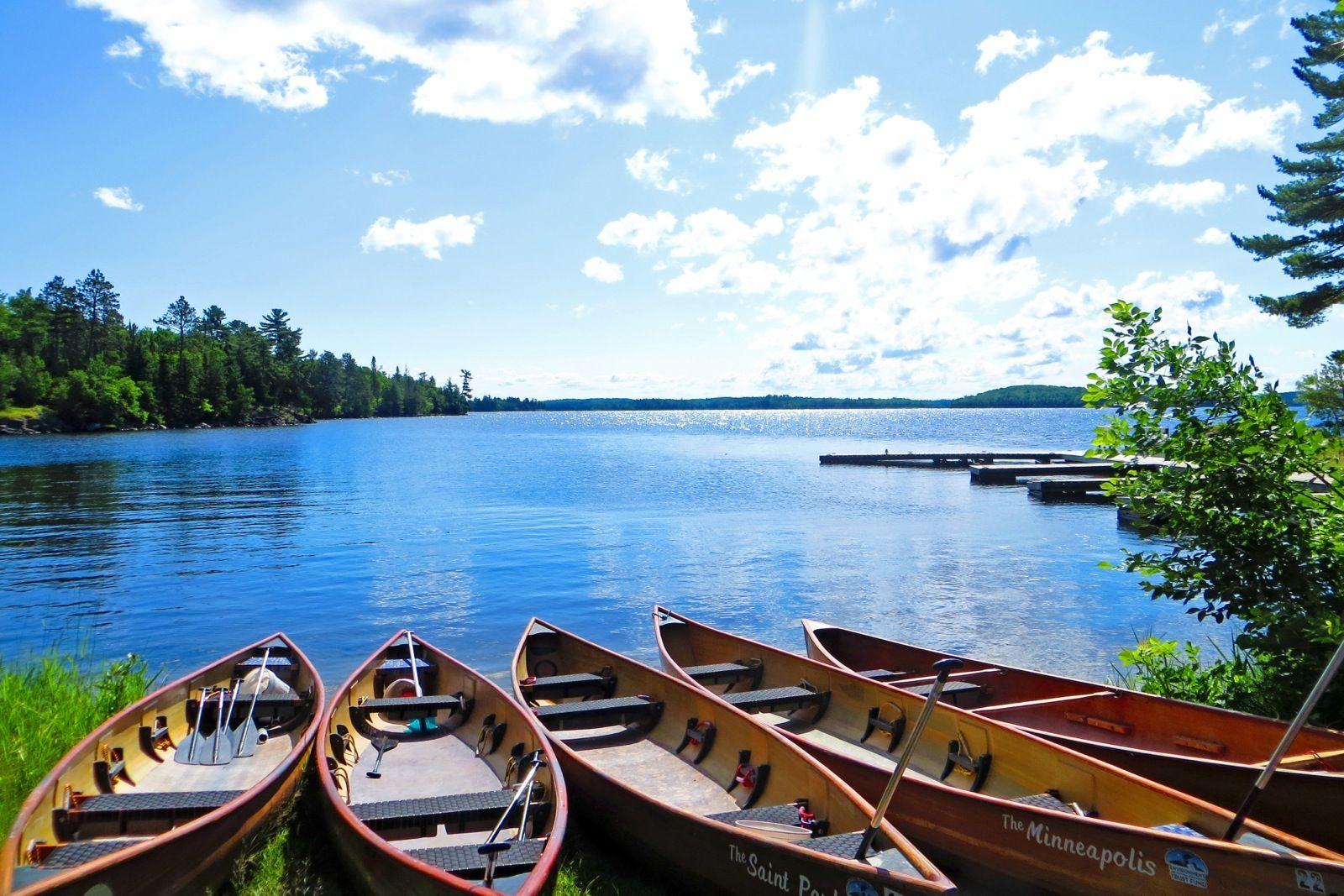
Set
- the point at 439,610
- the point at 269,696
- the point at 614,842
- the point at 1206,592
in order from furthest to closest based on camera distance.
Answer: the point at 439,610 → the point at 269,696 → the point at 1206,592 → the point at 614,842

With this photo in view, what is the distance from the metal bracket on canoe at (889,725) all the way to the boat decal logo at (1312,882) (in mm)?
4464

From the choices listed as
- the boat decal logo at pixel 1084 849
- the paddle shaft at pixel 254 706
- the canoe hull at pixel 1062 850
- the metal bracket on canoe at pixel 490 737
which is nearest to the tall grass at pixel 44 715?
the paddle shaft at pixel 254 706

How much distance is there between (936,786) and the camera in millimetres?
6938

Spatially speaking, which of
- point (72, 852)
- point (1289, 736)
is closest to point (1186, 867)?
point (1289, 736)

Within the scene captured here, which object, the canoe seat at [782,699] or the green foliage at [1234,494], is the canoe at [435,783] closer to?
the canoe seat at [782,699]

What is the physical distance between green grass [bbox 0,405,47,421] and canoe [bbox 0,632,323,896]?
117887 mm

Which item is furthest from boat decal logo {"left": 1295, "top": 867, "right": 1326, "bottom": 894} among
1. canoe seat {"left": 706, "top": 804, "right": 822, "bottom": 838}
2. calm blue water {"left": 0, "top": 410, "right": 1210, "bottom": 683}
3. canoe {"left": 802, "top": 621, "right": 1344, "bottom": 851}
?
calm blue water {"left": 0, "top": 410, "right": 1210, "bottom": 683}

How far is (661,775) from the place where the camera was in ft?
27.9

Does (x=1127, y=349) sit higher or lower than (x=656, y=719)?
higher

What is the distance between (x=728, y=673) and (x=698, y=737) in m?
2.39

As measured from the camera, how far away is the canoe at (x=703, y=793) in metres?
5.44

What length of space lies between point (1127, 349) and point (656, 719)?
662cm

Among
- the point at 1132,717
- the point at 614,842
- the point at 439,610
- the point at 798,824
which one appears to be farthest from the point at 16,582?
the point at 1132,717

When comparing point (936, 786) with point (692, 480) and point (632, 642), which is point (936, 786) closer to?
point (632, 642)
